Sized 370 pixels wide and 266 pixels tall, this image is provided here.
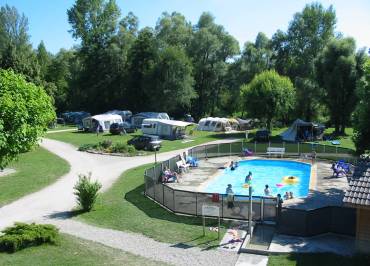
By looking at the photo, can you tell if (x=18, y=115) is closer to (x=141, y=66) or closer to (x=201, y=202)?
(x=201, y=202)

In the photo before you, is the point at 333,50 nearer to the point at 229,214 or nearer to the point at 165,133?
the point at 165,133

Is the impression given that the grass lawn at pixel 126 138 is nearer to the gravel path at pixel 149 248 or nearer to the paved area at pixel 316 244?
the gravel path at pixel 149 248

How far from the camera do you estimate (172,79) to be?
2726 inches

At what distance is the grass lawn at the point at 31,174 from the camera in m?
25.3

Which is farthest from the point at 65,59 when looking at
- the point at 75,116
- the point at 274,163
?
the point at 274,163

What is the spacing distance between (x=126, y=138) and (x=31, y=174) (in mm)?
20568

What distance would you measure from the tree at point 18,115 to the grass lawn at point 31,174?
2.70 metres

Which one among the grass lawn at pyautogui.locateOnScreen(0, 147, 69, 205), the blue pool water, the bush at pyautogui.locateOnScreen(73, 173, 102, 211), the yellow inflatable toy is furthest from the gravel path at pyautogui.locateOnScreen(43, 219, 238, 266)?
the yellow inflatable toy

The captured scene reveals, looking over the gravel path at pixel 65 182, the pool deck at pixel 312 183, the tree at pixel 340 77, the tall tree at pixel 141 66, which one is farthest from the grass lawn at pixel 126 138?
the tall tree at pixel 141 66

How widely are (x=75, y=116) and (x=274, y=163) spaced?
4641 centimetres

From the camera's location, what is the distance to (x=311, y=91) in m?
58.3

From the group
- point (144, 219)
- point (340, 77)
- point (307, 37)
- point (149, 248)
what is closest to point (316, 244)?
point (149, 248)

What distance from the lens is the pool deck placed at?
22625 mm

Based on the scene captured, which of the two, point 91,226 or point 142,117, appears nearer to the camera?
point 91,226
